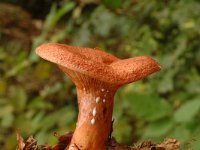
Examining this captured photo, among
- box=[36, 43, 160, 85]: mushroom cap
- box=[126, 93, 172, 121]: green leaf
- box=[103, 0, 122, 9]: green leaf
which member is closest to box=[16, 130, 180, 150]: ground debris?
box=[36, 43, 160, 85]: mushroom cap

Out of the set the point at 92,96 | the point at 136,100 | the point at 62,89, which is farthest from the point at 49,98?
the point at 92,96

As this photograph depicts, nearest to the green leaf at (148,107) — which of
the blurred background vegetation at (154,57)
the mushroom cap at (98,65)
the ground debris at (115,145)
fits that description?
the blurred background vegetation at (154,57)

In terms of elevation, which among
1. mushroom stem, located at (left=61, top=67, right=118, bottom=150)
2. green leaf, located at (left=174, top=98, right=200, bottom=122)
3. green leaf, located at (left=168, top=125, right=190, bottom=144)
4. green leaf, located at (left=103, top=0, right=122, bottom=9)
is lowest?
green leaf, located at (left=168, top=125, right=190, bottom=144)

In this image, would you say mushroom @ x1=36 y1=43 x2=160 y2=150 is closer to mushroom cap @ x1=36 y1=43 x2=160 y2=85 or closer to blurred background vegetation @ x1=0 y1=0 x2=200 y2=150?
mushroom cap @ x1=36 y1=43 x2=160 y2=85

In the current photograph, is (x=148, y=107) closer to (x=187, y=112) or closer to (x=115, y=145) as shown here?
(x=187, y=112)

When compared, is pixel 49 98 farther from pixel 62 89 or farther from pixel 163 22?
pixel 163 22

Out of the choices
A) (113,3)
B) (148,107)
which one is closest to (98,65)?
(148,107)

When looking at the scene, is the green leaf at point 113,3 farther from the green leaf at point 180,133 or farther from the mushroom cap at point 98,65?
the mushroom cap at point 98,65
